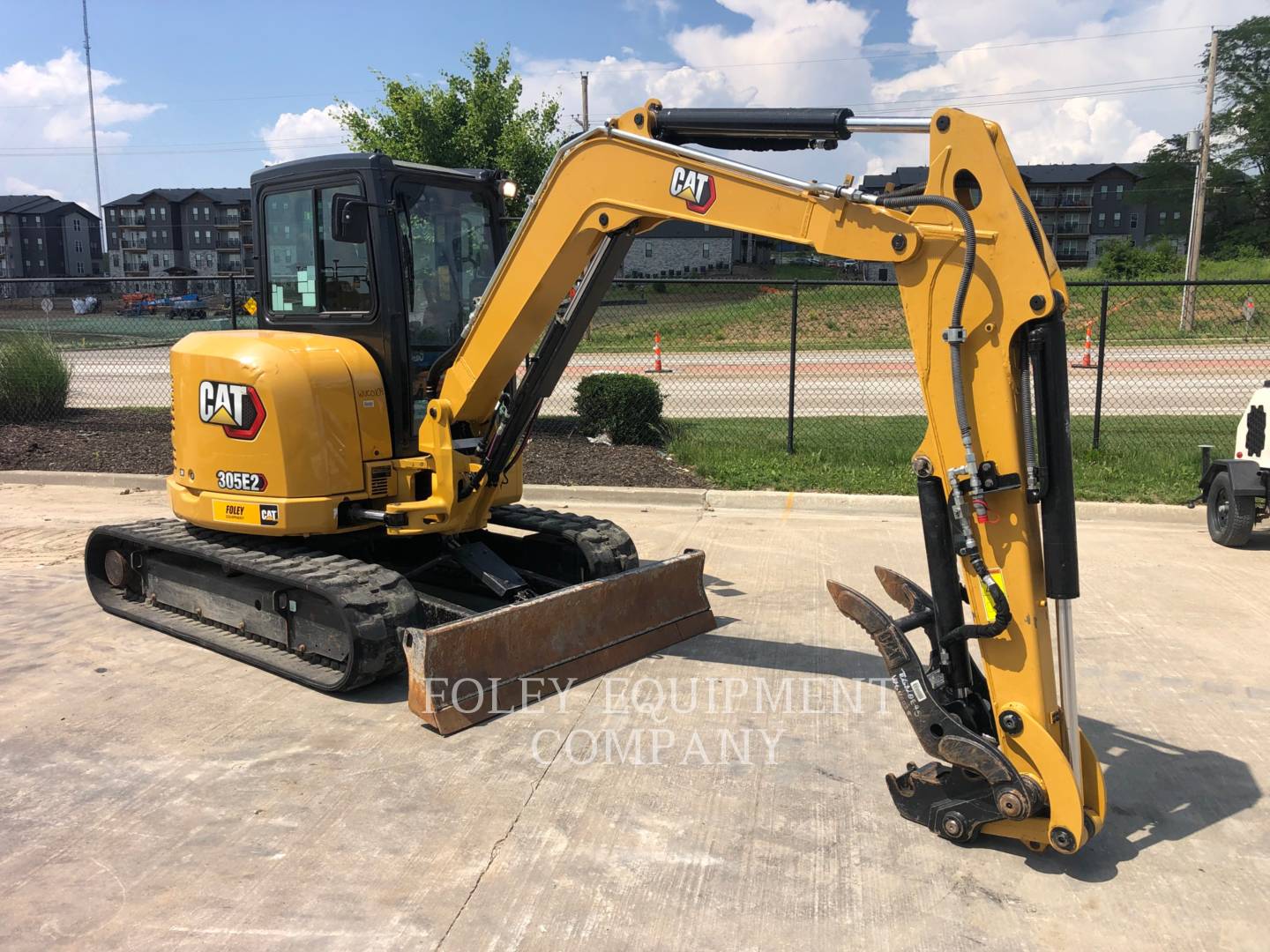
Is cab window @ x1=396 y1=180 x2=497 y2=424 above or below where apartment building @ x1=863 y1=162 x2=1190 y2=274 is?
below

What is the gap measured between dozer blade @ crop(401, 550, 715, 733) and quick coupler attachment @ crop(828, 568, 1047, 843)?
1.79 metres

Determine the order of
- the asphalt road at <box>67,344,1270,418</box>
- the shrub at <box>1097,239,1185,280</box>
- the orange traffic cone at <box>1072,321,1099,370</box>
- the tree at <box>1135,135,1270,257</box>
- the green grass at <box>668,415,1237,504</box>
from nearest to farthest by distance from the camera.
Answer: the green grass at <box>668,415,1237,504</box> → the asphalt road at <box>67,344,1270,418</box> → the orange traffic cone at <box>1072,321,1099,370</box> → the shrub at <box>1097,239,1185,280</box> → the tree at <box>1135,135,1270,257</box>

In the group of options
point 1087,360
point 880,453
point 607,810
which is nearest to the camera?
point 607,810

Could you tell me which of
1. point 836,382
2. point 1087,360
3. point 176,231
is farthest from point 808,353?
point 176,231

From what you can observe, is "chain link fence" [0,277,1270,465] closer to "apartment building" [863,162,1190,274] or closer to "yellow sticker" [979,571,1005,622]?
"yellow sticker" [979,571,1005,622]

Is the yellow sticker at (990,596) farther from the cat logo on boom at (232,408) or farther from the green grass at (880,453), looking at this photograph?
the green grass at (880,453)

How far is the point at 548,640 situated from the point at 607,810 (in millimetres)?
1405

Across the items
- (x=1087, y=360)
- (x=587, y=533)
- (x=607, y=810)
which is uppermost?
(x=1087, y=360)

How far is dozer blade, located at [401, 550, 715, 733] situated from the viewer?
4766mm

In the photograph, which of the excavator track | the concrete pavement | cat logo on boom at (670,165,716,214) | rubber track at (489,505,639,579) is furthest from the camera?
rubber track at (489,505,639,579)

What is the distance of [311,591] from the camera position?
530cm

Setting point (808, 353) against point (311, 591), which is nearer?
point (311, 591)

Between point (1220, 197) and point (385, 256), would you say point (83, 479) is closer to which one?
point (385, 256)

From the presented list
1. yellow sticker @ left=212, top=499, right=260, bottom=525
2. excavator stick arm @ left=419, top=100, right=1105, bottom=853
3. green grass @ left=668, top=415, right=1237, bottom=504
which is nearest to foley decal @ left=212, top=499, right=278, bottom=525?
yellow sticker @ left=212, top=499, right=260, bottom=525
